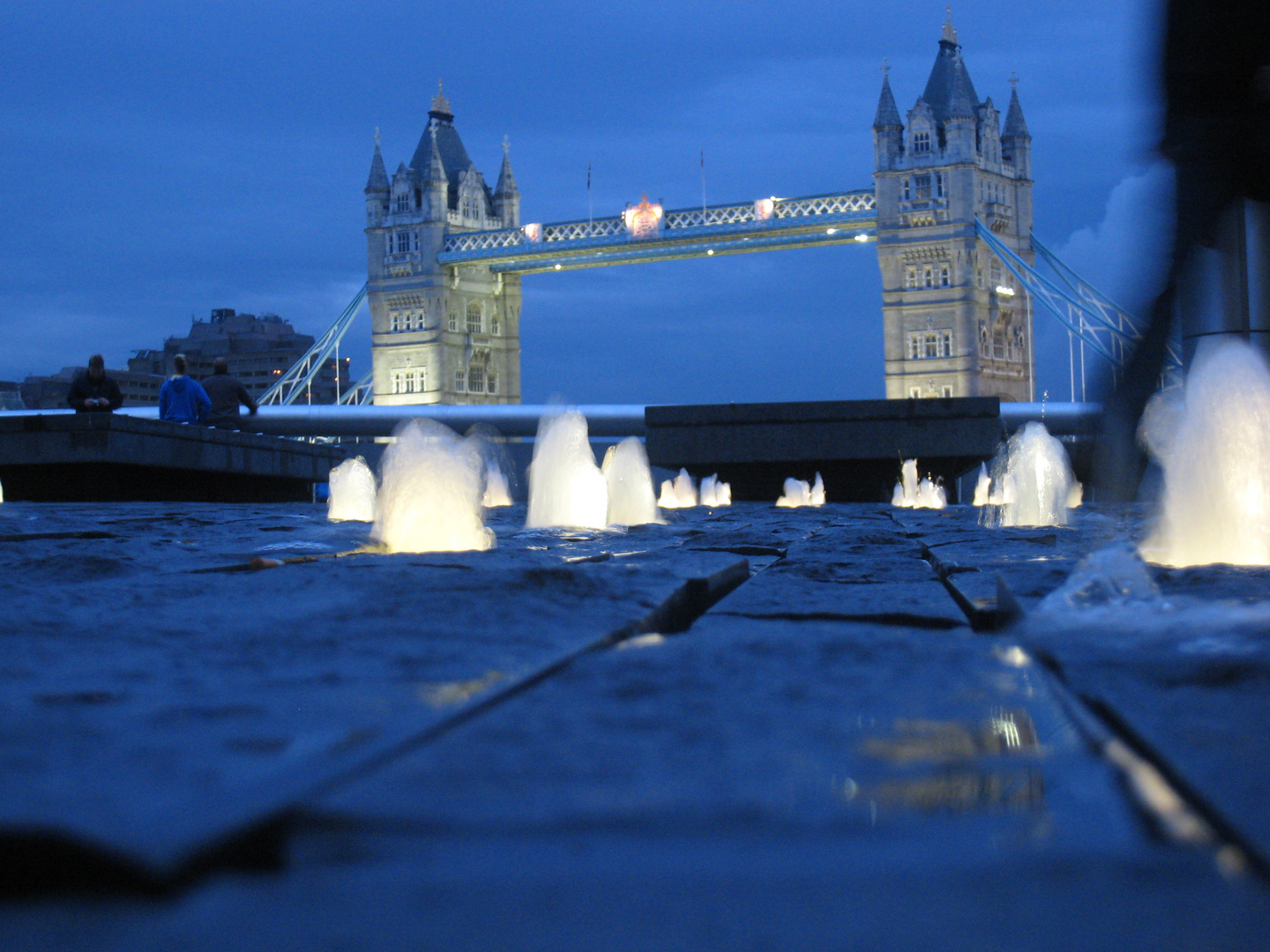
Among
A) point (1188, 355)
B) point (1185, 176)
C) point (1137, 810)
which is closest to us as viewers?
point (1137, 810)

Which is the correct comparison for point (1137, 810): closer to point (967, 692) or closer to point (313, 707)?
point (967, 692)

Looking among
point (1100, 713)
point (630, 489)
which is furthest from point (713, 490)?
point (1100, 713)

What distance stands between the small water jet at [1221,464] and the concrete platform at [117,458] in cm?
518

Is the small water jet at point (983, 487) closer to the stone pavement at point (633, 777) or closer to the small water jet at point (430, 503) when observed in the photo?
the small water jet at point (430, 503)

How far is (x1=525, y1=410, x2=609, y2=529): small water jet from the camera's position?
6289mm

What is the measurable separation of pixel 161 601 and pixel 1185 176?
1693 millimetres

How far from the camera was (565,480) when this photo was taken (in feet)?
20.6

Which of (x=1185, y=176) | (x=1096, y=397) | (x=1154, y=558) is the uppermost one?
(x=1185, y=176)

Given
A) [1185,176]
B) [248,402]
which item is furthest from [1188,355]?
[248,402]

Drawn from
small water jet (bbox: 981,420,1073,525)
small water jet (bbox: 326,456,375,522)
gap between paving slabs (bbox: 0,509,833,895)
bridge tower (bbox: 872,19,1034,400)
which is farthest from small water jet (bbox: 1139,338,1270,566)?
bridge tower (bbox: 872,19,1034,400)

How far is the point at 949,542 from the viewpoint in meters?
3.30

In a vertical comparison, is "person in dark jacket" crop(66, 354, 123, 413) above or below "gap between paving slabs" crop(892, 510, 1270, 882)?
above

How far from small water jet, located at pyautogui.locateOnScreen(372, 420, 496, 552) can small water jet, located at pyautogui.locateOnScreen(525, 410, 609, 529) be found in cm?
232

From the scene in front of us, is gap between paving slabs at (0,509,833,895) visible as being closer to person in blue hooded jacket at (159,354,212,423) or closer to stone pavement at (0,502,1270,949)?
stone pavement at (0,502,1270,949)
